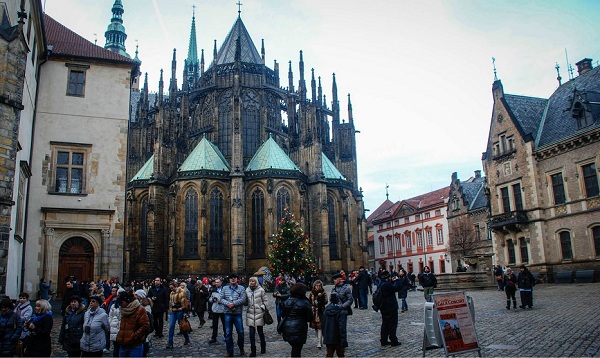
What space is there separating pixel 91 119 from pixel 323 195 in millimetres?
23725

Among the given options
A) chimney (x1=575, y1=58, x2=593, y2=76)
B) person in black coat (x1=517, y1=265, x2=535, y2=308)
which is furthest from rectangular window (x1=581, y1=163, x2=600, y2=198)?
person in black coat (x1=517, y1=265, x2=535, y2=308)

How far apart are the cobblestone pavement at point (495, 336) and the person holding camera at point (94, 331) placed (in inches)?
129

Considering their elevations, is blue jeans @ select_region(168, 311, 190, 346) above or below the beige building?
below

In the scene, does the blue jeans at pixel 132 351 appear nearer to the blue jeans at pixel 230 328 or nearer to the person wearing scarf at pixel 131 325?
the person wearing scarf at pixel 131 325

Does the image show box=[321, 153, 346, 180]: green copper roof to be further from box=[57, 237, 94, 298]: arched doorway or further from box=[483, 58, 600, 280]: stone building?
box=[57, 237, 94, 298]: arched doorway

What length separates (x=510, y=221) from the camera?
3459cm

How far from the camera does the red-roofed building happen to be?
6144 cm

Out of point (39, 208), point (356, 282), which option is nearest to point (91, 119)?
point (39, 208)

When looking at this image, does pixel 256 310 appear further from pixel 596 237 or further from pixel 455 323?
pixel 596 237

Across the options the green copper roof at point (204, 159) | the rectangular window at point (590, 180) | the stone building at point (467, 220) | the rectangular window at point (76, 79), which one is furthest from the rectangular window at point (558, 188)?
the rectangular window at point (76, 79)

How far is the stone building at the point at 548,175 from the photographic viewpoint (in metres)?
30.5

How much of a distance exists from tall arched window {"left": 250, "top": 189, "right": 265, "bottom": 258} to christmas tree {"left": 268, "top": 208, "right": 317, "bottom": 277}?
15.7ft

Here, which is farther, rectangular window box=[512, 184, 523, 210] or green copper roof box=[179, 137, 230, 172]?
green copper roof box=[179, 137, 230, 172]

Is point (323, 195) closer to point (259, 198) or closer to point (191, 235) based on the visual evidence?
point (259, 198)
